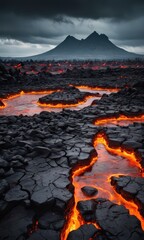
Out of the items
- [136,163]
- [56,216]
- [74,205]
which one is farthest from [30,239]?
[136,163]

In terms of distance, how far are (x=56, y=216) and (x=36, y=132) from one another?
2.94 meters

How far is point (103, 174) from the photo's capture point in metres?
4.41

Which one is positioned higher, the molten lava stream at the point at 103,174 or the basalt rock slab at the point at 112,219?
the basalt rock slab at the point at 112,219

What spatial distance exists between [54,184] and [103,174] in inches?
49.7

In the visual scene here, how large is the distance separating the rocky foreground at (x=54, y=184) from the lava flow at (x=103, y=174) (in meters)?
0.12

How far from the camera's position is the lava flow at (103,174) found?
320 centimetres

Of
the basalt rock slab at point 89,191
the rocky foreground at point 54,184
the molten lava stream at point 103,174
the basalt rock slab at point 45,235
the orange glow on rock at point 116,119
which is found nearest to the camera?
the basalt rock slab at point 45,235

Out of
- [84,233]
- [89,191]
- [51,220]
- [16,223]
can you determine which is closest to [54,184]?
[89,191]

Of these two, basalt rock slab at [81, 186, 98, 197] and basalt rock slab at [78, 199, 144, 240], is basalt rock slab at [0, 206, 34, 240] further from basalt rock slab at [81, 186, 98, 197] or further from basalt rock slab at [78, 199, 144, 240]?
basalt rock slab at [81, 186, 98, 197]

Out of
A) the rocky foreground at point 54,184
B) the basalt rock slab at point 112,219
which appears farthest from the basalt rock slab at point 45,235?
the basalt rock slab at point 112,219

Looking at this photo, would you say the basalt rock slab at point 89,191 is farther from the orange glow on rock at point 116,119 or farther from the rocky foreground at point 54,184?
the orange glow on rock at point 116,119

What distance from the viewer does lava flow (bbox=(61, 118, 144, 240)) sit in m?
3.20

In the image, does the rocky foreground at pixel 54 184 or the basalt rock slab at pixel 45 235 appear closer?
the basalt rock slab at pixel 45 235

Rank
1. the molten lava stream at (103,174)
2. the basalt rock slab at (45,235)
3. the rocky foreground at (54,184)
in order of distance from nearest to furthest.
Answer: the basalt rock slab at (45,235)
the rocky foreground at (54,184)
the molten lava stream at (103,174)
